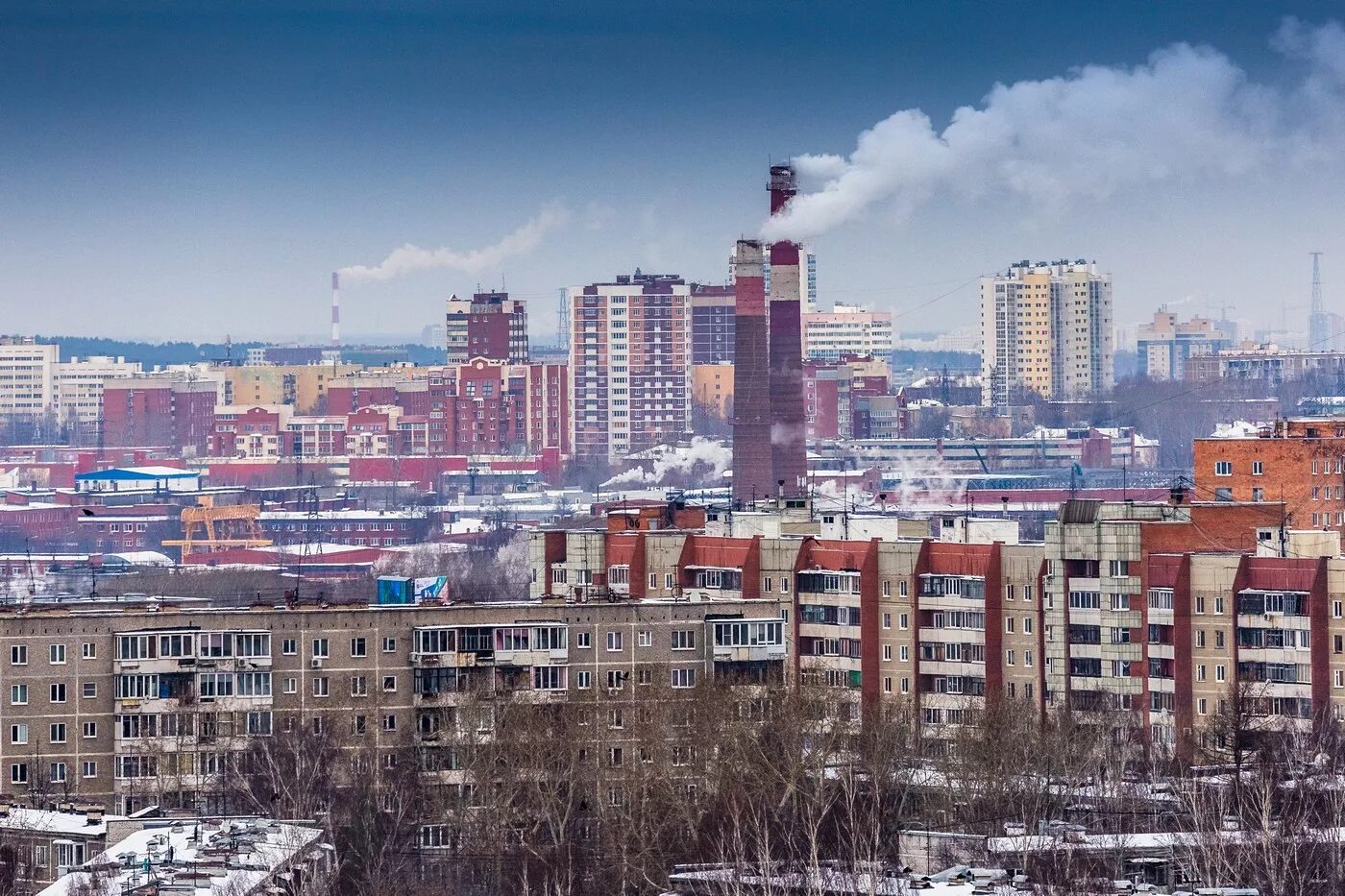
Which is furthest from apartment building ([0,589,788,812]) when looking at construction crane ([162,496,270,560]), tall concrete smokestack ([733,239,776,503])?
construction crane ([162,496,270,560])

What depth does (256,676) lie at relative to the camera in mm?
18906

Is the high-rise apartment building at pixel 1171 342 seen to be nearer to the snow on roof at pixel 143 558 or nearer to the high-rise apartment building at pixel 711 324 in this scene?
the high-rise apartment building at pixel 711 324

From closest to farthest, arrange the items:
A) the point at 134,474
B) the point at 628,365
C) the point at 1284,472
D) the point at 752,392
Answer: the point at 1284,472
the point at 752,392
the point at 134,474
the point at 628,365

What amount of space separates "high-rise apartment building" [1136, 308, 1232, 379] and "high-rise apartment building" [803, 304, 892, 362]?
36.3 feet

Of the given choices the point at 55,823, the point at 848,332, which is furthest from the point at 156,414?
the point at 55,823

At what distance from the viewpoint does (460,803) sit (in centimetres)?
1747

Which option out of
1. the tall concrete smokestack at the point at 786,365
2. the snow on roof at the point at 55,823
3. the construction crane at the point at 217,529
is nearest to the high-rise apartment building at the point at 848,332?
the construction crane at the point at 217,529

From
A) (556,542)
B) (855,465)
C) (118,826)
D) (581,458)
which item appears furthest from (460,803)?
(581,458)

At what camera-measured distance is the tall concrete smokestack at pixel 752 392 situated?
55.2 m

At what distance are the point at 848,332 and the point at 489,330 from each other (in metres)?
24.8

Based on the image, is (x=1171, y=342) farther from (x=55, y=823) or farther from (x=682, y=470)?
(x=55, y=823)

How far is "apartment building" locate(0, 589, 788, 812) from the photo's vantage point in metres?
18.5

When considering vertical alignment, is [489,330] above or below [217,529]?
above

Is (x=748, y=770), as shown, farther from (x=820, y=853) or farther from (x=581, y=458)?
(x=581, y=458)
